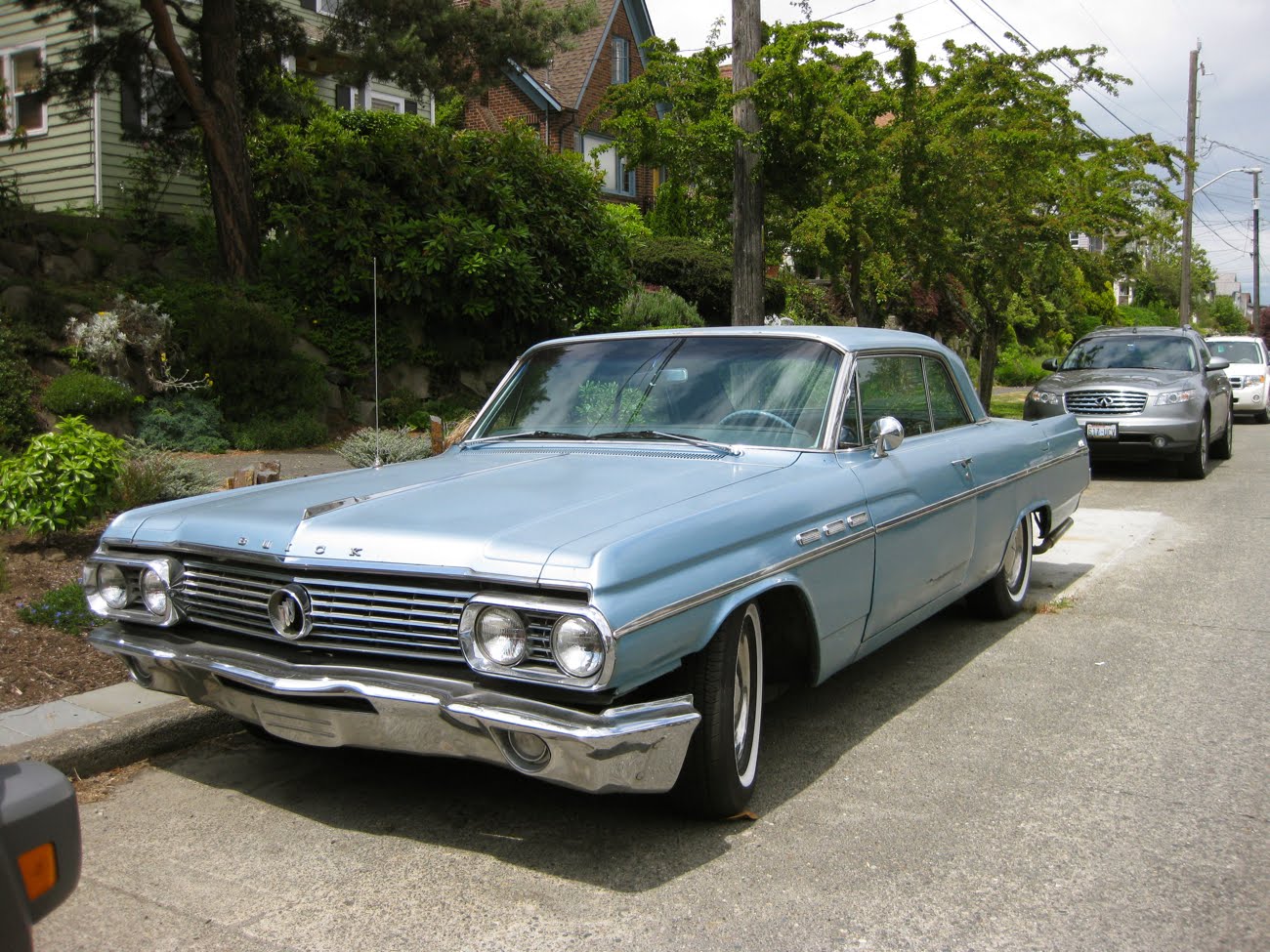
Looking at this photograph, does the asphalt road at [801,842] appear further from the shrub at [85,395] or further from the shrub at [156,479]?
the shrub at [85,395]

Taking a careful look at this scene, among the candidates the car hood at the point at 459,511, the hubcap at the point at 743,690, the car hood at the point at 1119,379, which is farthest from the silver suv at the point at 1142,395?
the hubcap at the point at 743,690

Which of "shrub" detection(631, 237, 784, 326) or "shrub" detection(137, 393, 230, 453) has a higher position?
"shrub" detection(631, 237, 784, 326)

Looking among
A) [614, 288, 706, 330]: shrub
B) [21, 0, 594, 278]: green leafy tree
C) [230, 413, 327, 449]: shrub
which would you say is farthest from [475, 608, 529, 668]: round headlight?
[614, 288, 706, 330]: shrub

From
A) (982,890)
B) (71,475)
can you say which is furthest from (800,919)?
(71,475)

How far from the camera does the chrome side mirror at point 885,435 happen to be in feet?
15.3

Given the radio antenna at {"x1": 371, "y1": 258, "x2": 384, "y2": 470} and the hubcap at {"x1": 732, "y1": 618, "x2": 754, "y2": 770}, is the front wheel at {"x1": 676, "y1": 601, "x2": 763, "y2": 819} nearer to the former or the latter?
the hubcap at {"x1": 732, "y1": 618, "x2": 754, "y2": 770}

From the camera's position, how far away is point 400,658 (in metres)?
3.44

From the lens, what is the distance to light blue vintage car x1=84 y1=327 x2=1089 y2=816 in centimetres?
319

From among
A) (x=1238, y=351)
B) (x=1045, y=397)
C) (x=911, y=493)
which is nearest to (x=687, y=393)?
(x=911, y=493)

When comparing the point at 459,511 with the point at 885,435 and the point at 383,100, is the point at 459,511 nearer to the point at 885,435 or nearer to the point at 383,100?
the point at 885,435

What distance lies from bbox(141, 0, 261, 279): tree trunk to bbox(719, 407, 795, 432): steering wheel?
968 cm

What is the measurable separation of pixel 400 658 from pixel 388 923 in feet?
2.42

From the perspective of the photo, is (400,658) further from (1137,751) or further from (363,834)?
(1137,751)

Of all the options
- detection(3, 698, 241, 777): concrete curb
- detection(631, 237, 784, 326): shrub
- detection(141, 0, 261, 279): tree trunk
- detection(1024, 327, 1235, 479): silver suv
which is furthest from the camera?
detection(631, 237, 784, 326): shrub
